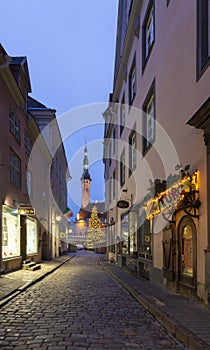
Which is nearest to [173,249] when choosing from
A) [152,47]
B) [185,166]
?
[185,166]

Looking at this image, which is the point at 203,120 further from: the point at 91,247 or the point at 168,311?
the point at 91,247

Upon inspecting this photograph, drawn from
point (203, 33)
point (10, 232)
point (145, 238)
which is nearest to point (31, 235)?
point (10, 232)

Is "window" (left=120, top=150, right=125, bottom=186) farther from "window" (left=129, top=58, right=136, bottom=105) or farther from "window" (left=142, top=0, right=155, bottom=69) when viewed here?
"window" (left=142, top=0, right=155, bottom=69)

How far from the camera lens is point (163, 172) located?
504 inches

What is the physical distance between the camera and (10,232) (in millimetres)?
18406

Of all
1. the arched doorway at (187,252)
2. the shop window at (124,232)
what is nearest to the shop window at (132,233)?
the shop window at (124,232)

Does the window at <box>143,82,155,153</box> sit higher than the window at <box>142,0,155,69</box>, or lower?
lower

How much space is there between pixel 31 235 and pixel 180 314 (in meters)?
17.1

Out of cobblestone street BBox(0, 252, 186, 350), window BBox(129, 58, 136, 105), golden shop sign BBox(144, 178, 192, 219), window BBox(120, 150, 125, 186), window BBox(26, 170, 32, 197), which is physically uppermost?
window BBox(129, 58, 136, 105)

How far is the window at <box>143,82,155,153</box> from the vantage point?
48.7ft

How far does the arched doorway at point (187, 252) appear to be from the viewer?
923cm

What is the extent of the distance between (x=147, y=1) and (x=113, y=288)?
1127 centimetres

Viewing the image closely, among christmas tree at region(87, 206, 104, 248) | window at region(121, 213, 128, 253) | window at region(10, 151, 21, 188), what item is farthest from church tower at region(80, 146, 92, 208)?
window at region(10, 151, 21, 188)

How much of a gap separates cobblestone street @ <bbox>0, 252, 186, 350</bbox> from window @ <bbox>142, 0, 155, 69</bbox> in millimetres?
9707
